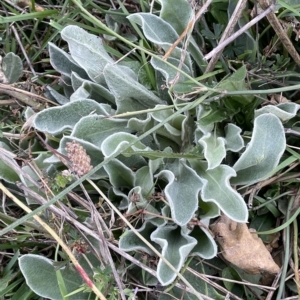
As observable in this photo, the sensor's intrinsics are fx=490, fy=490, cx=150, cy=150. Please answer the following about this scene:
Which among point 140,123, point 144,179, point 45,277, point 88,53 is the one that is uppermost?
point 88,53

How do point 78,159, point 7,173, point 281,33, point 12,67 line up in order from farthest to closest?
1. point 12,67
2. point 7,173
3. point 281,33
4. point 78,159

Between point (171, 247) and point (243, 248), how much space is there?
0.57 feet

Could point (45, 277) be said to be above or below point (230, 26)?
below

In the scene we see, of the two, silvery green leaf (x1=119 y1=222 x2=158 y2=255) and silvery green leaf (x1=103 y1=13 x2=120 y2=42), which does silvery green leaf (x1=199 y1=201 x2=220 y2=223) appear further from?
silvery green leaf (x1=103 y1=13 x2=120 y2=42)

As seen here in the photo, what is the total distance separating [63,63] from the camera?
4.20ft

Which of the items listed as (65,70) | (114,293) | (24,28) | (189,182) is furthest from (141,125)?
(24,28)

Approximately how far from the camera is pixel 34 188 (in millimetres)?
1192

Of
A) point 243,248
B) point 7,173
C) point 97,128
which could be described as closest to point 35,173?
point 7,173

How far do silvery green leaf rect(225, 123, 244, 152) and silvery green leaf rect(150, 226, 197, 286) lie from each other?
0.22 m

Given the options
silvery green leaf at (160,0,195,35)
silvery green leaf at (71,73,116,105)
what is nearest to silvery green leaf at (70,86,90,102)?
silvery green leaf at (71,73,116,105)

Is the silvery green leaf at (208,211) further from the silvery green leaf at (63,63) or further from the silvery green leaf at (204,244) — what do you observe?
the silvery green leaf at (63,63)

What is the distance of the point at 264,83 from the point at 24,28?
0.72 metres

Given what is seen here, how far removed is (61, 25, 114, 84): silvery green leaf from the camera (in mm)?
1171

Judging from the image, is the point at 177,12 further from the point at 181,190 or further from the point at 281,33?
the point at 181,190
